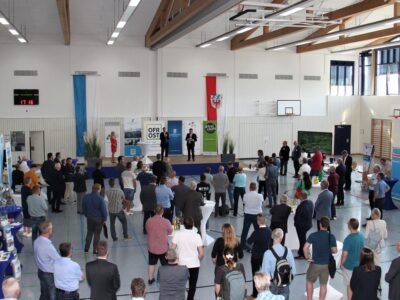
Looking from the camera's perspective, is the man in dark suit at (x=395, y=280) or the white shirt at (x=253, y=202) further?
the white shirt at (x=253, y=202)

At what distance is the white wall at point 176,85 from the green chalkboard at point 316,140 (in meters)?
3.33

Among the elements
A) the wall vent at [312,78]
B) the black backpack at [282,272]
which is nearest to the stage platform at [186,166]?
the wall vent at [312,78]

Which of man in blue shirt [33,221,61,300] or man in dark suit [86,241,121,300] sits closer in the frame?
man in dark suit [86,241,121,300]

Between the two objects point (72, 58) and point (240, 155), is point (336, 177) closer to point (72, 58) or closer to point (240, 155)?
point (240, 155)

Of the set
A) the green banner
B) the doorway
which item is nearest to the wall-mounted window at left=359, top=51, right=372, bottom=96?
the green banner

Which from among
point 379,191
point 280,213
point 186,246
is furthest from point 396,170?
point 186,246

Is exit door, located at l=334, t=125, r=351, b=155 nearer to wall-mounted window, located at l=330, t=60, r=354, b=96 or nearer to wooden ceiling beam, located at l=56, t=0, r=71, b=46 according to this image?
wall-mounted window, located at l=330, t=60, r=354, b=96

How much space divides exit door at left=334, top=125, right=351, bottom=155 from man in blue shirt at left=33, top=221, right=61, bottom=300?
2074cm

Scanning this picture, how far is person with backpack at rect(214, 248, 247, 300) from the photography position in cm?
499

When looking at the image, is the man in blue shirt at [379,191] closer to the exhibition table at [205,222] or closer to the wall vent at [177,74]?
the exhibition table at [205,222]

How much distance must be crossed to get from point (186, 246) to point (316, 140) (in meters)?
14.5

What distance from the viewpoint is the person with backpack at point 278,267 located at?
545 centimetres

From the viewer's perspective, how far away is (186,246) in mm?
6262

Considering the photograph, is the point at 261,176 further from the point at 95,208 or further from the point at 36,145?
the point at 36,145
